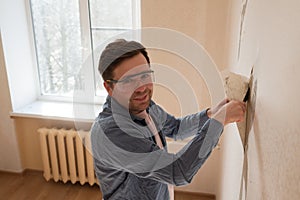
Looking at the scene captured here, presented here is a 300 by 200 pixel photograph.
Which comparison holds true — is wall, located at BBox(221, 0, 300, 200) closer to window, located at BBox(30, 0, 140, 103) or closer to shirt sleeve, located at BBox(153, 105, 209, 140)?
shirt sleeve, located at BBox(153, 105, 209, 140)

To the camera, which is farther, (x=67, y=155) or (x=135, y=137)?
(x=67, y=155)

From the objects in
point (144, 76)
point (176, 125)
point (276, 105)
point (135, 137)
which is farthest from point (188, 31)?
point (276, 105)

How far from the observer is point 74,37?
8.87 ft

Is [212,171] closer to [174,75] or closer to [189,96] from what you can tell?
[189,96]

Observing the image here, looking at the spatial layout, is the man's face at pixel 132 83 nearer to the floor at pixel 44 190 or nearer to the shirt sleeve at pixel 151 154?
the shirt sleeve at pixel 151 154

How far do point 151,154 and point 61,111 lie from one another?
1851mm

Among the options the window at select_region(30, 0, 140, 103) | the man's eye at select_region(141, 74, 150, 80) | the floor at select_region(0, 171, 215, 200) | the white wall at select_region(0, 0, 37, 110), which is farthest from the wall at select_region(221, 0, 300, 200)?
the white wall at select_region(0, 0, 37, 110)

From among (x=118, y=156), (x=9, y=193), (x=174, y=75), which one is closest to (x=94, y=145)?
(x=118, y=156)

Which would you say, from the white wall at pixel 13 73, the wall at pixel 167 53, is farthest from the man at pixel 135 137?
the white wall at pixel 13 73

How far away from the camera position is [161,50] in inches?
91.3

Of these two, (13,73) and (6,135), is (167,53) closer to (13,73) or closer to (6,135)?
(13,73)

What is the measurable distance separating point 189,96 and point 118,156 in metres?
1.34

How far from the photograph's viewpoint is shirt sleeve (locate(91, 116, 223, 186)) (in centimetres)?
96

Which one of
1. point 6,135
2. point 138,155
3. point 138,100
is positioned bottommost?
point 6,135
